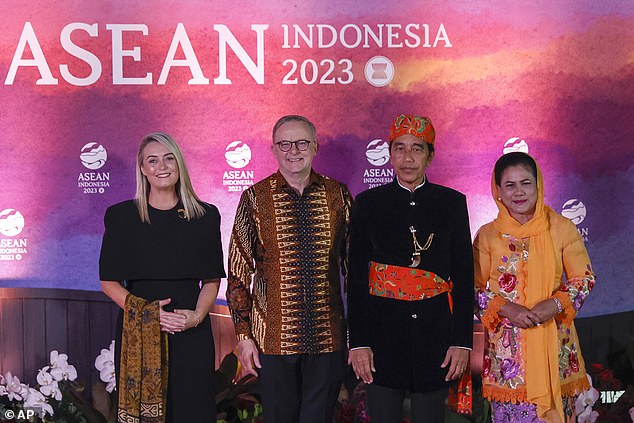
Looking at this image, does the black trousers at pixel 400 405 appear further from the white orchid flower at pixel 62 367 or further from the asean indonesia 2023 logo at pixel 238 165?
the white orchid flower at pixel 62 367

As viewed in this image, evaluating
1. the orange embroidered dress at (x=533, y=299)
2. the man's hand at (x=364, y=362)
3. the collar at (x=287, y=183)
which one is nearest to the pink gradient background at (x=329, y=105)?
the collar at (x=287, y=183)

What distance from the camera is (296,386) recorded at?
300cm

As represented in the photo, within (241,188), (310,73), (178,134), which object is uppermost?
(310,73)

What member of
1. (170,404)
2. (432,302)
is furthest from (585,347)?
(170,404)

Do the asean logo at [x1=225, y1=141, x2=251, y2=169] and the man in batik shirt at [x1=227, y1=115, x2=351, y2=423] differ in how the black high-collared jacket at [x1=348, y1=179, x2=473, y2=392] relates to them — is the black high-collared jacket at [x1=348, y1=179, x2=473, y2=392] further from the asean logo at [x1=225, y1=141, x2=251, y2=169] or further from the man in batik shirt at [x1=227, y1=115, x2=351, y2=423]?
the asean logo at [x1=225, y1=141, x2=251, y2=169]

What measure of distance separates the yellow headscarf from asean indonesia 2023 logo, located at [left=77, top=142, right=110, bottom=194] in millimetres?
2143

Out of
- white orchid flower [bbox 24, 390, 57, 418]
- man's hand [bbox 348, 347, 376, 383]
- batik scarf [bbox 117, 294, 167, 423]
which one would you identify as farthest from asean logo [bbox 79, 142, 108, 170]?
man's hand [bbox 348, 347, 376, 383]

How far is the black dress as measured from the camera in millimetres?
2908

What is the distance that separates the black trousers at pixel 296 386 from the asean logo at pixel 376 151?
1.34m

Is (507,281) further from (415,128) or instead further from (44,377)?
(44,377)

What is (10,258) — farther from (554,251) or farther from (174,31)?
(554,251)

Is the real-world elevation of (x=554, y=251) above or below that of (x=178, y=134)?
below

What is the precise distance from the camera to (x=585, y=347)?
4164mm

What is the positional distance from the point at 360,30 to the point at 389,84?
0.32 meters
